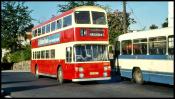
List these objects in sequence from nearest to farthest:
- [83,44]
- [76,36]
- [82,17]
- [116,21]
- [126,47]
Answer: [76,36]
[83,44]
[82,17]
[126,47]
[116,21]

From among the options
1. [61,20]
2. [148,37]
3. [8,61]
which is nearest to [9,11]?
[8,61]

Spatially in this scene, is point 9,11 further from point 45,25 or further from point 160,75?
point 160,75

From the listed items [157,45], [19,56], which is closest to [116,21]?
[19,56]

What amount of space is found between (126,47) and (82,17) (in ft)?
9.72

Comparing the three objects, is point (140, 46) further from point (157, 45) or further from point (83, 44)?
point (83, 44)

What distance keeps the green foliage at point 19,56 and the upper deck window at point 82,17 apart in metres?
30.0

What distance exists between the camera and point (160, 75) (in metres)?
19.8

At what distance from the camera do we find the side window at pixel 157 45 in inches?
762

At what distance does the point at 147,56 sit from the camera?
20922 mm

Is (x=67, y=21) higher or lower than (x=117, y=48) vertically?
higher

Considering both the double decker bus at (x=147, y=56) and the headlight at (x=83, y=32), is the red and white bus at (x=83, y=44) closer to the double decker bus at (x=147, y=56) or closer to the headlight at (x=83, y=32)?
the headlight at (x=83, y=32)

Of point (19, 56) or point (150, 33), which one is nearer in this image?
point (150, 33)

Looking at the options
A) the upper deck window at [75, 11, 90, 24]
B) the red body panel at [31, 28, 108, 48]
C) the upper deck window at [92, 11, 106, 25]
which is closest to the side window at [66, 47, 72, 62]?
the red body panel at [31, 28, 108, 48]

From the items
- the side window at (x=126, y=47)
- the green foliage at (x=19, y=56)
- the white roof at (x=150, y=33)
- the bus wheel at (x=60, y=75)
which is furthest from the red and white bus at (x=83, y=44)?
the green foliage at (x=19, y=56)
